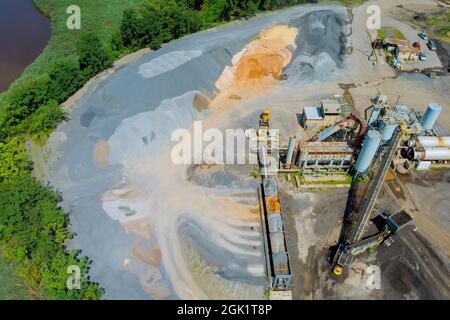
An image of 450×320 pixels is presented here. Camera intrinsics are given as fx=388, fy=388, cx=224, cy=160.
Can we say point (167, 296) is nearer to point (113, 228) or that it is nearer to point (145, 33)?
point (113, 228)

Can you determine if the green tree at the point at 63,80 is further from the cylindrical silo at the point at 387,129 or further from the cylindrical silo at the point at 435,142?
the cylindrical silo at the point at 435,142

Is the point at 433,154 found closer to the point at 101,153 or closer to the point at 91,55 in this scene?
the point at 101,153

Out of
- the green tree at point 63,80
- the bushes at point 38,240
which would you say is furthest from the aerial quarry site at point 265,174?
the green tree at point 63,80

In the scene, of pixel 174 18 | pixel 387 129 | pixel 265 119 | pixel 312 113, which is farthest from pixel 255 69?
pixel 387 129

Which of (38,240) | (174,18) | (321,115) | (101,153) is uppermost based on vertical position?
(174,18)

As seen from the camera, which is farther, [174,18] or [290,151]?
[174,18]

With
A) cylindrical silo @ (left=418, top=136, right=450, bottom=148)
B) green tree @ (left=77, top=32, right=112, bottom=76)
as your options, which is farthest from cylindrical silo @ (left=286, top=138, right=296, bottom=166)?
green tree @ (left=77, top=32, right=112, bottom=76)
